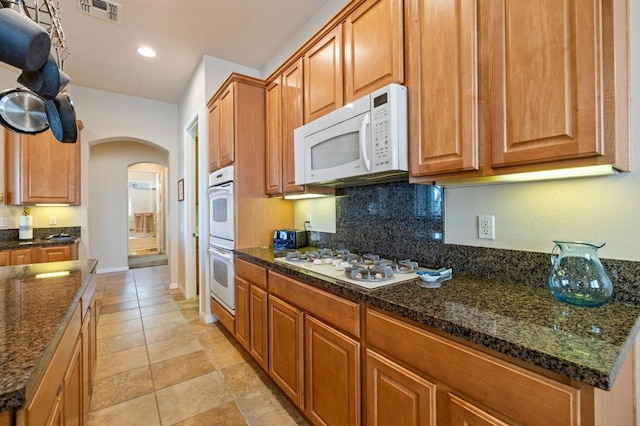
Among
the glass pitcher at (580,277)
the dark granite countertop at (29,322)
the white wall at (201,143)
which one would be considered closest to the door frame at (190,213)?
the white wall at (201,143)

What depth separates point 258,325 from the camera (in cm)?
215

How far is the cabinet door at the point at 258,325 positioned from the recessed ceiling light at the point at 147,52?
287cm

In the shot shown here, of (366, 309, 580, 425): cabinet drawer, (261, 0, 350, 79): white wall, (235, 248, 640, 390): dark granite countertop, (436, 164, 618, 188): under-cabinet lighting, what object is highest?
(261, 0, 350, 79): white wall

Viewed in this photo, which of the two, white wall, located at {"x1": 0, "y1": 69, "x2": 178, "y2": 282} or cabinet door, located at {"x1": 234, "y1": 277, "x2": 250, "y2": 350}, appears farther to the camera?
white wall, located at {"x1": 0, "y1": 69, "x2": 178, "y2": 282}

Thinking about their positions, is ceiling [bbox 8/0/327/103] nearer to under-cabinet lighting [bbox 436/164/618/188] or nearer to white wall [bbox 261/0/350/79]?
white wall [bbox 261/0/350/79]

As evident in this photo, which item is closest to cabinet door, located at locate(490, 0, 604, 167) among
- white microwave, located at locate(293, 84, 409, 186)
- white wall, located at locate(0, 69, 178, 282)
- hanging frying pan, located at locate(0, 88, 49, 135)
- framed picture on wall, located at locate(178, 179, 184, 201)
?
white microwave, located at locate(293, 84, 409, 186)

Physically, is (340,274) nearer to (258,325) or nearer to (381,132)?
(381,132)

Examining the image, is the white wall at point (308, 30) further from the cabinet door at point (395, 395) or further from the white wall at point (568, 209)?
the cabinet door at point (395, 395)

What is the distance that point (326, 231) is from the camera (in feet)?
8.34

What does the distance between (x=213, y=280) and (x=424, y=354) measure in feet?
8.47

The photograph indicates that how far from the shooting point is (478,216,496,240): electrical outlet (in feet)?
4.62

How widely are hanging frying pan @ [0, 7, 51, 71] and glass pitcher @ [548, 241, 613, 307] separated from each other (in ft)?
5.93

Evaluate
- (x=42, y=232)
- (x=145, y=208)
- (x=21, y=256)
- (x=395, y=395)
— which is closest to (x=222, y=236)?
(x=395, y=395)

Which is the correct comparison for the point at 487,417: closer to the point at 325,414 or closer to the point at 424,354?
the point at 424,354
